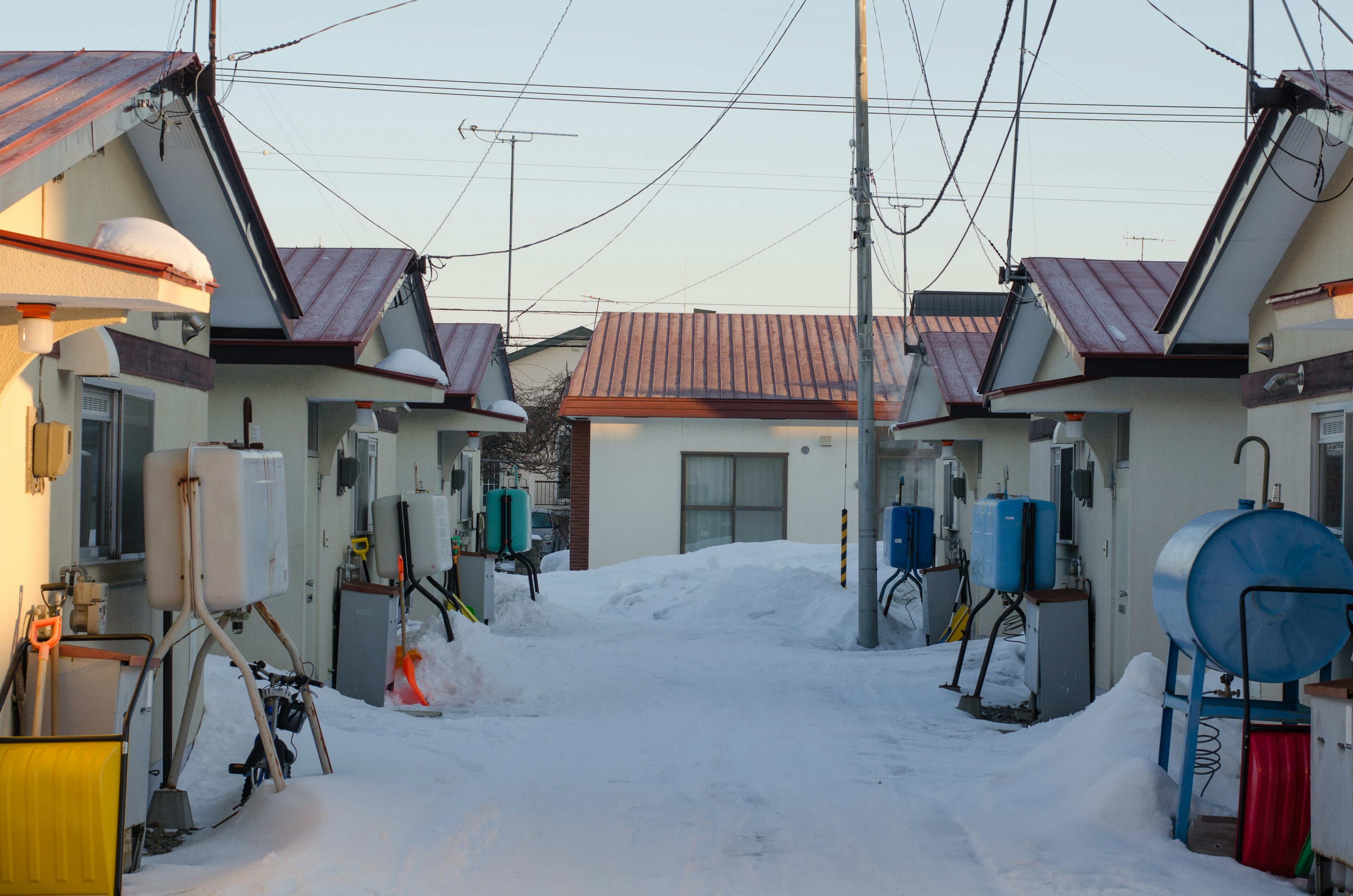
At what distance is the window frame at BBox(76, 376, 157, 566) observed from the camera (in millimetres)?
6762

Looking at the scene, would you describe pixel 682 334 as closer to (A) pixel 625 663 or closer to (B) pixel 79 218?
(A) pixel 625 663

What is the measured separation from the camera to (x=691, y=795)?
7352 mm

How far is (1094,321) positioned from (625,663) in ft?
21.1

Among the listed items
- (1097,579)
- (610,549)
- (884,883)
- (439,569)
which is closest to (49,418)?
(884,883)

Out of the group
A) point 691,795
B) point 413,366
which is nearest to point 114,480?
point 691,795

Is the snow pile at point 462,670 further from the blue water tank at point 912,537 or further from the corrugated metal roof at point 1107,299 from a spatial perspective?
the blue water tank at point 912,537

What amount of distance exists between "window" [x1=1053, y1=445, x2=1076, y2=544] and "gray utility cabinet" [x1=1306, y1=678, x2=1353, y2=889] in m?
7.11

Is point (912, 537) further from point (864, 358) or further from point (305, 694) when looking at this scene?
point (305, 694)

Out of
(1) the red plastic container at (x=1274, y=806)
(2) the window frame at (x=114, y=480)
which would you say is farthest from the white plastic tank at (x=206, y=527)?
(1) the red plastic container at (x=1274, y=806)

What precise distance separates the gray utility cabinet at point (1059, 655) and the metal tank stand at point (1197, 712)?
3.83 meters

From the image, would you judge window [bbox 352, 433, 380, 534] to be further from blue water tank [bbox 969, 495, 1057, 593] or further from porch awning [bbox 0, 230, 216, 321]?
porch awning [bbox 0, 230, 216, 321]

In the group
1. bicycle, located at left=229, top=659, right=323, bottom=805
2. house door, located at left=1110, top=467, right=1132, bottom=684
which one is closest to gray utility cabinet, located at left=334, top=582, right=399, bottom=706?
bicycle, located at left=229, top=659, right=323, bottom=805

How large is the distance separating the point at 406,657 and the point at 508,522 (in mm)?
7563

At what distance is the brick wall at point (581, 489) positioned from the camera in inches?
1000
